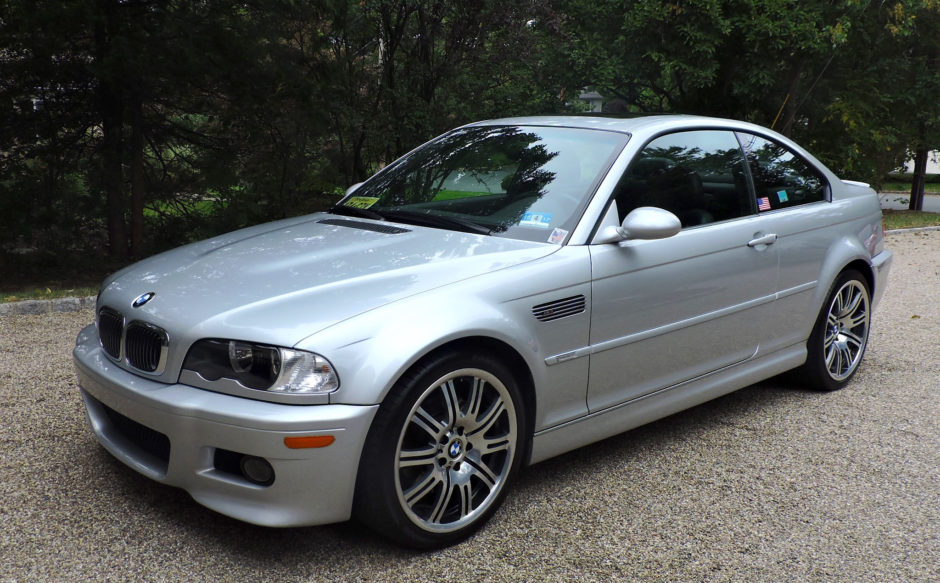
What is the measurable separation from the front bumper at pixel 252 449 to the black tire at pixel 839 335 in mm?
3220

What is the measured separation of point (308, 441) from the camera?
2.69m

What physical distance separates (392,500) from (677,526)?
1.20 meters

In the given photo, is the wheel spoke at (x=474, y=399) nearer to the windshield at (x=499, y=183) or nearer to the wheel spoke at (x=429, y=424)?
the wheel spoke at (x=429, y=424)

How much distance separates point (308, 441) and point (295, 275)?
748 millimetres

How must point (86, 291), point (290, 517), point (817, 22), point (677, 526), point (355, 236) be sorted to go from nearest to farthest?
1. point (290, 517)
2. point (677, 526)
3. point (355, 236)
4. point (86, 291)
5. point (817, 22)

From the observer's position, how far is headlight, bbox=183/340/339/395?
272 centimetres

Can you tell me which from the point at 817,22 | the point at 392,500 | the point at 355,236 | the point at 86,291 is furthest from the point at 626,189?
the point at 817,22

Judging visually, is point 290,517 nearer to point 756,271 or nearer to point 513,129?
point 513,129

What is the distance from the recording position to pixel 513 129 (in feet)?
14.2

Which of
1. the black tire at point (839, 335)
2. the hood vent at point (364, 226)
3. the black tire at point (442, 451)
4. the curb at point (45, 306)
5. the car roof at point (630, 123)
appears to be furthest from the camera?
the curb at point (45, 306)

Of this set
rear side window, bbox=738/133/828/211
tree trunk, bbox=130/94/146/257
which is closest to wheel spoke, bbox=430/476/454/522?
rear side window, bbox=738/133/828/211

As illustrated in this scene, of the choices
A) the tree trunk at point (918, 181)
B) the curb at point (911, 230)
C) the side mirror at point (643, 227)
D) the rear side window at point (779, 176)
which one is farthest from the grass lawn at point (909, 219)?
the side mirror at point (643, 227)

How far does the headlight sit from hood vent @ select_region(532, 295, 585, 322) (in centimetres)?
92

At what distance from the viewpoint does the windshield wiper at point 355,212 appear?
410 cm
